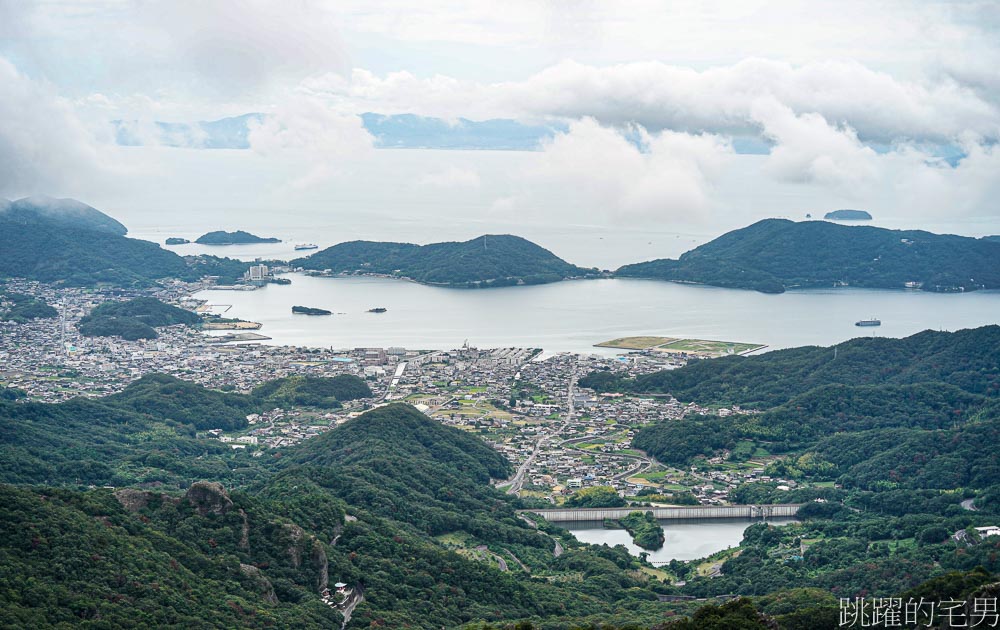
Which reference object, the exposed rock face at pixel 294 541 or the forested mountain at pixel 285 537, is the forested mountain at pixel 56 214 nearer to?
the forested mountain at pixel 285 537

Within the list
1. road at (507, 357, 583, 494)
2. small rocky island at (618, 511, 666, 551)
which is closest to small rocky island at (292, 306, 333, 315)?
road at (507, 357, 583, 494)

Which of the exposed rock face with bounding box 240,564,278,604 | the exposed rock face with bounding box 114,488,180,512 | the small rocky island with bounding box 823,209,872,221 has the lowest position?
the exposed rock face with bounding box 240,564,278,604

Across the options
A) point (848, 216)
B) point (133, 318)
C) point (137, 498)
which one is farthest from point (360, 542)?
point (848, 216)

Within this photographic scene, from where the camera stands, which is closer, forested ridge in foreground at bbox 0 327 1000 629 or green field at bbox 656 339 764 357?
forested ridge in foreground at bbox 0 327 1000 629

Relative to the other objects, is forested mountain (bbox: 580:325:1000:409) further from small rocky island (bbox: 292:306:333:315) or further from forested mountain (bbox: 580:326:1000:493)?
small rocky island (bbox: 292:306:333:315)

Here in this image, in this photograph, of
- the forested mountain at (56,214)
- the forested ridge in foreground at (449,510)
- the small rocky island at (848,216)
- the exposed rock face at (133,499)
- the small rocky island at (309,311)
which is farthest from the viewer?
the small rocky island at (848,216)

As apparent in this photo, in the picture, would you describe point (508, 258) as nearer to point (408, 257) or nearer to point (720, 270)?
point (408, 257)

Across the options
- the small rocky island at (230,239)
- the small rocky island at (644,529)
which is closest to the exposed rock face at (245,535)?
the small rocky island at (644,529)
